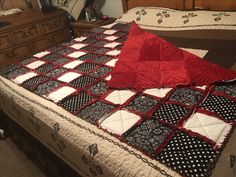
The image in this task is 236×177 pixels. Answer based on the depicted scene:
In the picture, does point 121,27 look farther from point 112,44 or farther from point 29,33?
point 29,33

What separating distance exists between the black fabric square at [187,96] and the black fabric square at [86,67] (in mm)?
702

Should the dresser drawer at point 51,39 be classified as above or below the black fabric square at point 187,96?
below

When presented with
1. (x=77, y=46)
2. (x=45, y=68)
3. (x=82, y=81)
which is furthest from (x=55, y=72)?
(x=77, y=46)

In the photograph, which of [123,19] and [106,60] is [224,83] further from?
[123,19]

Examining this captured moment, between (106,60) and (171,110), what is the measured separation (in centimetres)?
83

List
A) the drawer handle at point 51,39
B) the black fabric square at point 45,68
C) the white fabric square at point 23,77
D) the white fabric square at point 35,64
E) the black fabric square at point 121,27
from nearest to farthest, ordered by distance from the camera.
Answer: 1. the white fabric square at point 23,77
2. the black fabric square at point 45,68
3. the white fabric square at point 35,64
4. the black fabric square at point 121,27
5. the drawer handle at point 51,39

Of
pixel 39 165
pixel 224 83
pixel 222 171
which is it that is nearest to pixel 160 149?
pixel 222 171

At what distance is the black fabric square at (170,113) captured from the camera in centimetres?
113

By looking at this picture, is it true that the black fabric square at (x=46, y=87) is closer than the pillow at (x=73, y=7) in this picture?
Yes

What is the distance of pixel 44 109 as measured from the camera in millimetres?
1398

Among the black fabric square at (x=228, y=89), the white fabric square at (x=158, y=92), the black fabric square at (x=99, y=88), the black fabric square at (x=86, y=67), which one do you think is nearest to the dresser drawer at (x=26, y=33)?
the black fabric square at (x=86, y=67)

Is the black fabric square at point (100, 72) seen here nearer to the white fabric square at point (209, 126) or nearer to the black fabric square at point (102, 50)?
the black fabric square at point (102, 50)

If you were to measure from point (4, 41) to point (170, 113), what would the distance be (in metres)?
2.65

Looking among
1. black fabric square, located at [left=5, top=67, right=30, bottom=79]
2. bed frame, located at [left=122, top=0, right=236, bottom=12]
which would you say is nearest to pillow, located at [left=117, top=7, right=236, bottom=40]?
bed frame, located at [left=122, top=0, right=236, bottom=12]
